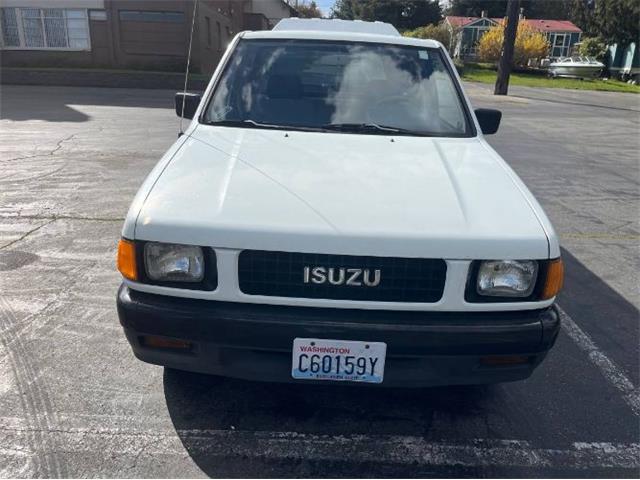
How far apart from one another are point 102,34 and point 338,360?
25453mm

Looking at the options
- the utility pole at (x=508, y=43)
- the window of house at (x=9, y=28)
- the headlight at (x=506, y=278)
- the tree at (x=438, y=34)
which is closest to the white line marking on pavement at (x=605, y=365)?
the headlight at (x=506, y=278)

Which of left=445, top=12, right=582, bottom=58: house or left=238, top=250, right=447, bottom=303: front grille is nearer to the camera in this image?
left=238, top=250, right=447, bottom=303: front grille

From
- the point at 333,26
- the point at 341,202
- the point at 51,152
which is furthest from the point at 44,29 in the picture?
the point at 341,202

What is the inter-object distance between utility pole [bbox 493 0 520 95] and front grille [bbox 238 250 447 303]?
904 inches

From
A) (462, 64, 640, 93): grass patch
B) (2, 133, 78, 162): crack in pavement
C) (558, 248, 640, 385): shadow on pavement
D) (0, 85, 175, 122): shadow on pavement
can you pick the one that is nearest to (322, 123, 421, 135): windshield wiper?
(558, 248, 640, 385): shadow on pavement

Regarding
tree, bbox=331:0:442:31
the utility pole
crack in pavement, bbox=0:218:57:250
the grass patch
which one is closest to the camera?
crack in pavement, bbox=0:218:57:250

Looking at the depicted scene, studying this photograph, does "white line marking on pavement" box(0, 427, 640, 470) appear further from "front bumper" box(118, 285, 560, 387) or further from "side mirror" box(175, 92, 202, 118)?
"side mirror" box(175, 92, 202, 118)

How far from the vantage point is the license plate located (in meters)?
2.27

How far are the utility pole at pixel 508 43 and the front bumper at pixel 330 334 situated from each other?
22908 millimetres

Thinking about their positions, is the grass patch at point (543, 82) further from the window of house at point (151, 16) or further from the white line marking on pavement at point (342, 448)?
the white line marking on pavement at point (342, 448)

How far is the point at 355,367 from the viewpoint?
7.59ft

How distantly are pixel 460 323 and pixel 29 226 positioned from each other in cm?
466

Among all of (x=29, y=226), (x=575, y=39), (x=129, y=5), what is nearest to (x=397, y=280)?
(x=29, y=226)

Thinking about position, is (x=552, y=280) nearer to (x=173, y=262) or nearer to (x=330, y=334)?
(x=330, y=334)
